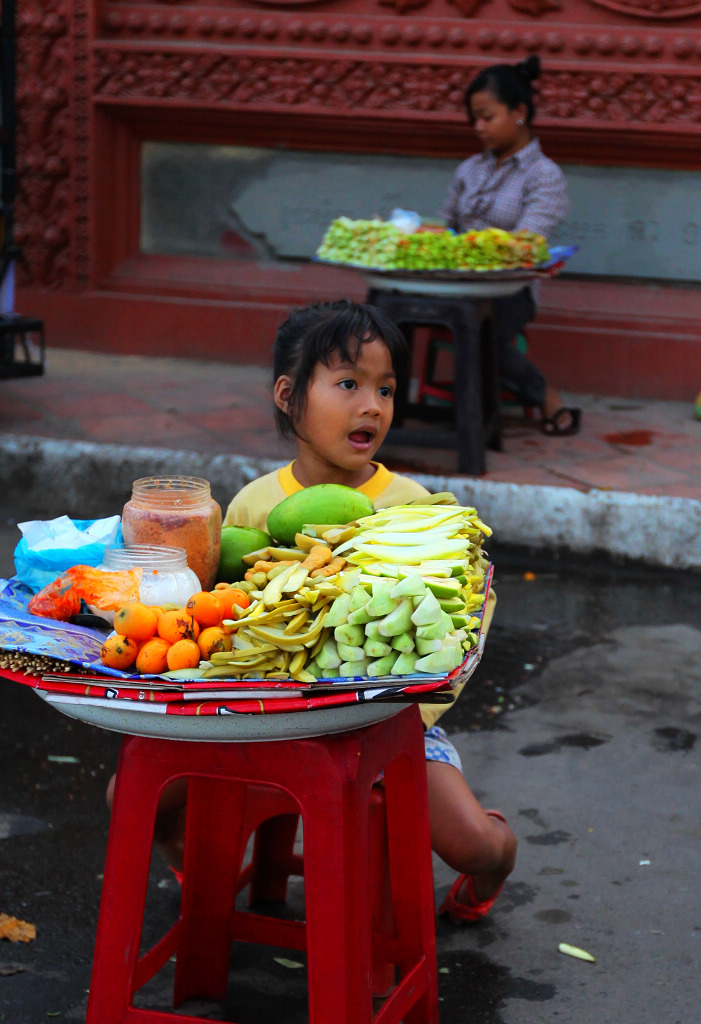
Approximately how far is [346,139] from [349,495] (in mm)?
5390

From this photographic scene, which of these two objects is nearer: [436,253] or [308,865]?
[308,865]

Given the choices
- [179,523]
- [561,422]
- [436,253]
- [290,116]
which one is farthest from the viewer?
[290,116]

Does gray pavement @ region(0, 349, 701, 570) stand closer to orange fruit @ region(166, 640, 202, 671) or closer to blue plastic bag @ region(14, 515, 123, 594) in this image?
blue plastic bag @ region(14, 515, 123, 594)

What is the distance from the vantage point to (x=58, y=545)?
1952mm

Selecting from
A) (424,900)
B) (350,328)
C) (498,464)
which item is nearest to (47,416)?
(498,464)

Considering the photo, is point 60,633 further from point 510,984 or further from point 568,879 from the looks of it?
point 568,879

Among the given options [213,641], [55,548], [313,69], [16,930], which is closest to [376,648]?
[213,641]

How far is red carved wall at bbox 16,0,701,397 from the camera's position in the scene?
6406 millimetres

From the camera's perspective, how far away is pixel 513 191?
19.1ft

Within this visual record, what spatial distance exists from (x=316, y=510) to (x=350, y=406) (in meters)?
0.36

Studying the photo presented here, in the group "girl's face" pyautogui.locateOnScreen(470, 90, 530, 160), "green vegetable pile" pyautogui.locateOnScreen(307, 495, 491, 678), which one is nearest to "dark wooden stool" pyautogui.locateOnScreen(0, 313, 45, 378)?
"girl's face" pyautogui.locateOnScreen(470, 90, 530, 160)

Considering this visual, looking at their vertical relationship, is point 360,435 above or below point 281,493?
above

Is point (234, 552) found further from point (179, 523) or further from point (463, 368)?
point (463, 368)

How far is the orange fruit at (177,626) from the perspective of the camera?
1650 mm
